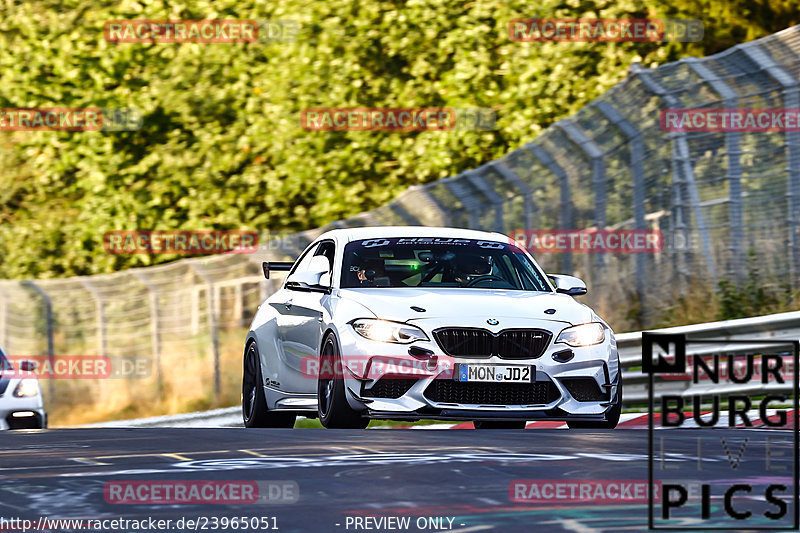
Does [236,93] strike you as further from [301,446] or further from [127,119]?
[301,446]

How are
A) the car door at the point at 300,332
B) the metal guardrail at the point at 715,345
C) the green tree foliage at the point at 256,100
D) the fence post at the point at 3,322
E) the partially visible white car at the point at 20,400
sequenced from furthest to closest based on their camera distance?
1. the green tree foliage at the point at 256,100
2. the fence post at the point at 3,322
3. the partially visible white car at the point at 20,400
4. the metal guardrail at the point at 715,345
5. the car door at the point at 300,332

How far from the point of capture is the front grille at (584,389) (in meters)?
11.0

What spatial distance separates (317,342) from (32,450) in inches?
89.3

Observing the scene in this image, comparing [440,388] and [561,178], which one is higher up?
[561,178]

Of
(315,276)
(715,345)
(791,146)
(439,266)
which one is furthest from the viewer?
(791,146)

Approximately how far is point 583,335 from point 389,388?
53.4 inches

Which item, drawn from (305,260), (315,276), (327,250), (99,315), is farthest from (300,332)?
(99,315)

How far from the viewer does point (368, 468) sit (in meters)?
8.52

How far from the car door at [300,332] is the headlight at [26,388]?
4091 mm

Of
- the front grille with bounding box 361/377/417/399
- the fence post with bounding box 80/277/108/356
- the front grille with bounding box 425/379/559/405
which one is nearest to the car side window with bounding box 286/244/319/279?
the front grille with bounding box 361/377/417/399

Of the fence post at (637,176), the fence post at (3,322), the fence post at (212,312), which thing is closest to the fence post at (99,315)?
the fence post at (3,322)

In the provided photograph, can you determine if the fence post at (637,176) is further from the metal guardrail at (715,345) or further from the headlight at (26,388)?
the headlight at (26,388)

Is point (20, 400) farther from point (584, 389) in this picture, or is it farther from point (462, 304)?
point (584, 389)

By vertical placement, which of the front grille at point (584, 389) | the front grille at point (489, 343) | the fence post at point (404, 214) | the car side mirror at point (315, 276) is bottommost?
the front grille at point (584, 389)
